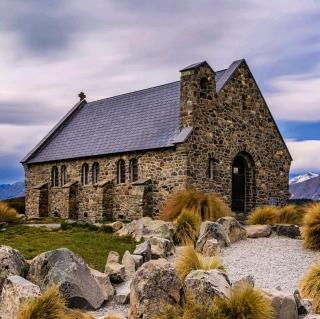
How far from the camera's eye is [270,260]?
15.5 metres

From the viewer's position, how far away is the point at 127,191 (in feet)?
103

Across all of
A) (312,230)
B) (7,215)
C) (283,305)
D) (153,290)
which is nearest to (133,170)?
(7,215)

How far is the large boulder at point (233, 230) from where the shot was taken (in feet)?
60.6

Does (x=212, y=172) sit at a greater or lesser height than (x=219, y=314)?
greater

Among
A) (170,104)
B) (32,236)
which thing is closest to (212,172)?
(170,104)

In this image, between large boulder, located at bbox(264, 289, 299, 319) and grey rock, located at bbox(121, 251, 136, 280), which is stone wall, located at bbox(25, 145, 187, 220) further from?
large boulder, located at bbox(264, 289, 299, 319)

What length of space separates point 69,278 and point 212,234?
681 centimetres

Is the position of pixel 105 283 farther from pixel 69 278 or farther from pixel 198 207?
pixel 198 207

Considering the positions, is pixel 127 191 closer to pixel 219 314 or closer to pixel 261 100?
pixel 261 100

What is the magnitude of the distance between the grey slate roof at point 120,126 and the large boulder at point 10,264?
15545 millimetres

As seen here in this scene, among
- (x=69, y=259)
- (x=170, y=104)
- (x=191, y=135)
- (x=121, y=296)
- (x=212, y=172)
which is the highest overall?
(x=170, y=104)

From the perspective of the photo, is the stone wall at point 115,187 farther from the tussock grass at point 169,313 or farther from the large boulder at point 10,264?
the tussock grass at point 169,313

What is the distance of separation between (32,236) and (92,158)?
45.9 ft

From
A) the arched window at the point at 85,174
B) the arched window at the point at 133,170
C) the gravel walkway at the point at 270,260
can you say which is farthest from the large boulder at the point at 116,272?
the arched window at the point at 85,174
